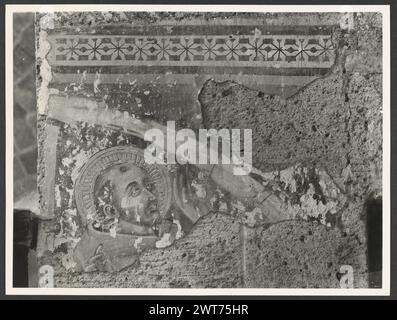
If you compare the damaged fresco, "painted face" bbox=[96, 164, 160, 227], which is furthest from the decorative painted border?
"painted face" bbox=[96, 164, 160, 227]

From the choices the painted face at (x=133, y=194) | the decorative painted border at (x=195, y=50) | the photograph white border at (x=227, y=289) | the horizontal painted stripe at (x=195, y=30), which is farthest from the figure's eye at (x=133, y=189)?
the horizontal painted stripe at (x=195, y=30)

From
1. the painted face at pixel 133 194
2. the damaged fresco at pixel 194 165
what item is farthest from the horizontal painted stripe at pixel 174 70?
the painted face at pixel 133 194

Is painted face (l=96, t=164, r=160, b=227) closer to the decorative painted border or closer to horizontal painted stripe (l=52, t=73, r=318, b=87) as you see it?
horizontal painted stripe (l=52, t=73, r=318, b=87)

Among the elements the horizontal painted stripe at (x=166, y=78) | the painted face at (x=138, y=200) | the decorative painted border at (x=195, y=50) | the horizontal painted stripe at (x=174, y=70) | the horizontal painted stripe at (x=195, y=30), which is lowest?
the painted face at (x=138, y=200)

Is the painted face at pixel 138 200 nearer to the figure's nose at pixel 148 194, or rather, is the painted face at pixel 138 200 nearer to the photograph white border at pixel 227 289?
the figure's nose at pixel 148 194

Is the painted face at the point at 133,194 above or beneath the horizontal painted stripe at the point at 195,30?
beneath
